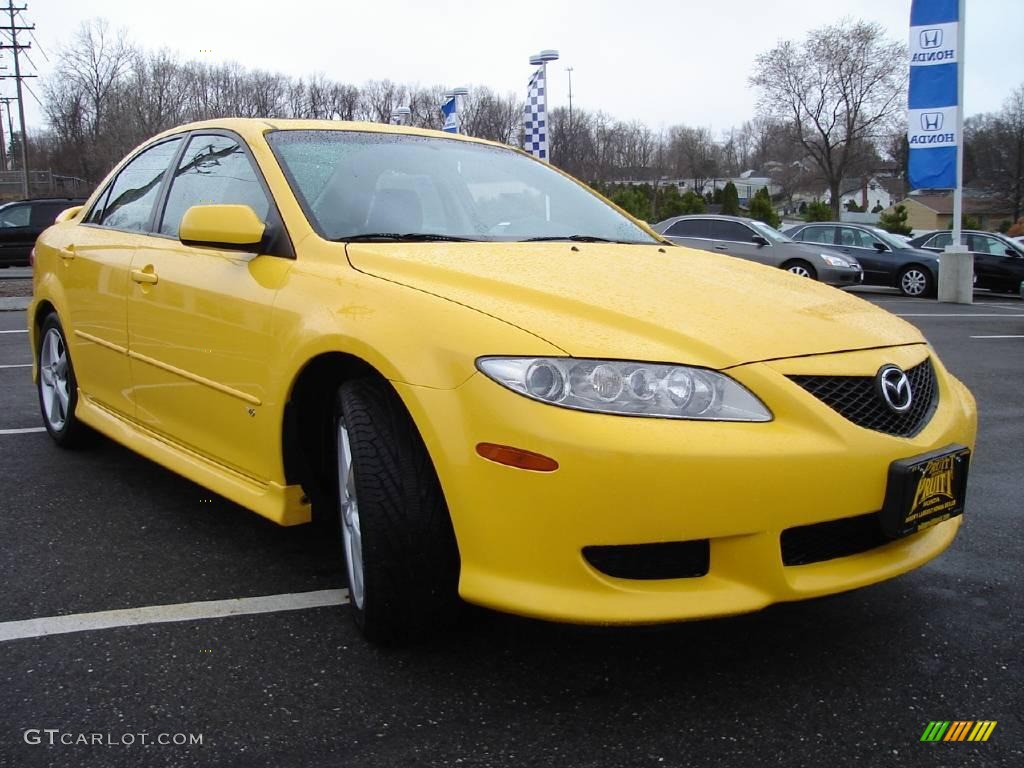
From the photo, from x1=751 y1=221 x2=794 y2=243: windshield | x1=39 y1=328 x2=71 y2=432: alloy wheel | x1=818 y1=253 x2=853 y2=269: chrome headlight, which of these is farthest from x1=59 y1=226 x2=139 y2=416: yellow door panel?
x1=751 y1=221 x2=794 y2=243: windshield

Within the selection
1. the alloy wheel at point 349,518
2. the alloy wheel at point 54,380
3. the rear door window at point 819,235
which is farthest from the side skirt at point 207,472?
the rear door window at point 819,235

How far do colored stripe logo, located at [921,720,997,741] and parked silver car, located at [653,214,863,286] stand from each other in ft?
46.3

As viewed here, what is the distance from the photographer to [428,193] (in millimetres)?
A: 3355

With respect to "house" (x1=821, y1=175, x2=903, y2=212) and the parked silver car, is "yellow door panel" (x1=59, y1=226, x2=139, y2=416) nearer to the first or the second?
the parked silver car

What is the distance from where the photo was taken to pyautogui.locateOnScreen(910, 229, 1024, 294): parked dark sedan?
736 inches

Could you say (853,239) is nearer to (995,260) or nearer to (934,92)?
(995,260)

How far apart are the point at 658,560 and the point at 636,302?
0.68 m

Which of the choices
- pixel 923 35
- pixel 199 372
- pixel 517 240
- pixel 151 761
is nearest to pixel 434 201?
pixel 517 240

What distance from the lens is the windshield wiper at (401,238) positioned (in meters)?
2.98

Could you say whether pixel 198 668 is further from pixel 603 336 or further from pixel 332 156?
pixel 332 156

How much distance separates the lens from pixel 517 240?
3.23 metres

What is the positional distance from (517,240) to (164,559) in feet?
5.37

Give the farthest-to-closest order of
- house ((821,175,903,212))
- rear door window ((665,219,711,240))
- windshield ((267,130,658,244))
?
1. house ((821,175,903,212))
2. rear door window ((665,219,711,240))
3. windshield ((267,130,658,244))

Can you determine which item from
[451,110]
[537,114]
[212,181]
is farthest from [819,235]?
[212,181]
